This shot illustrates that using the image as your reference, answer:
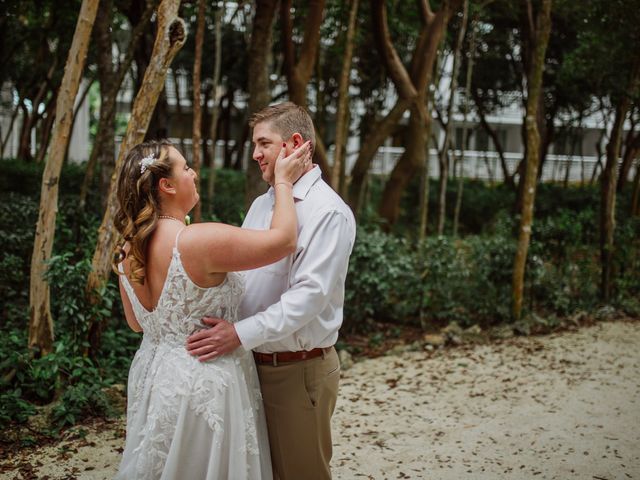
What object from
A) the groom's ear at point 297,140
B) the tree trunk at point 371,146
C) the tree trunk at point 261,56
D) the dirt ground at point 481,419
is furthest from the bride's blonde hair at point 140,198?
the tree trunk at point 371,146

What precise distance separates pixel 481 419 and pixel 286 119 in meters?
3.99

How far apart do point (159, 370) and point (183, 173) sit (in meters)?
0.79

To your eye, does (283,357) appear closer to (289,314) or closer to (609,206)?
(289,314)

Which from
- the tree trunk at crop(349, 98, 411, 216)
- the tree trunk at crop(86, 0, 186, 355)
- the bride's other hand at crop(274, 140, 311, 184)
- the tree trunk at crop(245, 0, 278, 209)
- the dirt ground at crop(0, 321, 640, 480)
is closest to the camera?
the bride's other hand at crop(274, 140, 311, 184)

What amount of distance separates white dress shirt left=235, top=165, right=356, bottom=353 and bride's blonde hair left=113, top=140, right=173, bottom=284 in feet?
1.55

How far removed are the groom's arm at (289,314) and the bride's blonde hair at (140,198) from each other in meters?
0.37

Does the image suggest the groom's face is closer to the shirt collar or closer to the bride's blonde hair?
the shirt collar

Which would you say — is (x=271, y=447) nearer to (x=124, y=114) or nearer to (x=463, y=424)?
(x=463, y=424)

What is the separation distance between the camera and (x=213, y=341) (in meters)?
2.71

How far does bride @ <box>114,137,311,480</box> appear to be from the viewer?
8.69 feet

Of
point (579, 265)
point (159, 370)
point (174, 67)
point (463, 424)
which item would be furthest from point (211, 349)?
point (174, 67)

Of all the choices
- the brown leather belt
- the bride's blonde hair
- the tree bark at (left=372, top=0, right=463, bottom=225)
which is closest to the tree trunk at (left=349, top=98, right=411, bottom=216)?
the tree bark at (left=372, top=0, right=463, bottom=225)

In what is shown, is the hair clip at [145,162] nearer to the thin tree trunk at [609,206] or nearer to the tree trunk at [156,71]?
the tree trunk at [156,71]

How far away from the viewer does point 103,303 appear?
18.7ft
